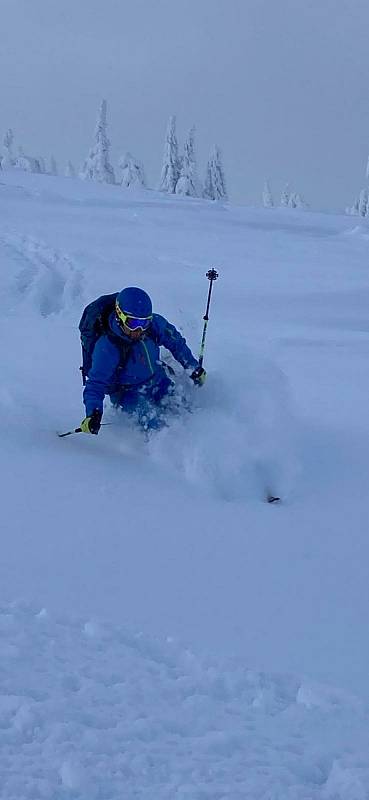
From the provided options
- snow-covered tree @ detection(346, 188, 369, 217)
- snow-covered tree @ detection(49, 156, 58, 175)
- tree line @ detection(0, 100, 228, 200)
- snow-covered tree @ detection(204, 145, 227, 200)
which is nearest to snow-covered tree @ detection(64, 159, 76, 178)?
snow-covered tree @ detection(49, 156, 58, 175)

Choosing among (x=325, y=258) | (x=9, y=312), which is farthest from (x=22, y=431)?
(x=325, y=258)

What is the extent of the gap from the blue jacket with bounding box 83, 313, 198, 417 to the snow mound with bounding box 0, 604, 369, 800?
2.74m

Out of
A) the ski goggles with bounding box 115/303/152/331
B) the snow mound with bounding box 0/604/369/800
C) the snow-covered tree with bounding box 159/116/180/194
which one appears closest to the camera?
the snow mound with bounding box 0/604/369/800

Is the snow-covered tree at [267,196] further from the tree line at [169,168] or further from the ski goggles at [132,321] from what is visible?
the ski goggles at [132,321]

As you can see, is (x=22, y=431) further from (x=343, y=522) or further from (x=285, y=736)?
(x=285, y=736)

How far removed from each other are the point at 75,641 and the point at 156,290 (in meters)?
11.2

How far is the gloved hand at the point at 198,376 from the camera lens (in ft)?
20.7

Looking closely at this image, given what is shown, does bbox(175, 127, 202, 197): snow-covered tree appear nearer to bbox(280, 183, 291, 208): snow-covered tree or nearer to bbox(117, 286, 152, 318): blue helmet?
bbox(280, 183, 291, 208): snow-covered tree

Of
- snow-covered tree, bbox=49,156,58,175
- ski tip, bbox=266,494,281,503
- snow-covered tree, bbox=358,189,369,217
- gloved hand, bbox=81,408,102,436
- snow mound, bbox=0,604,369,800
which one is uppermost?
snow-covered tree, bbox=49,156,58,175

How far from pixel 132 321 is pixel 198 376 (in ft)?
3.20

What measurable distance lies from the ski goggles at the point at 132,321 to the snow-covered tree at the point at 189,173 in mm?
50558

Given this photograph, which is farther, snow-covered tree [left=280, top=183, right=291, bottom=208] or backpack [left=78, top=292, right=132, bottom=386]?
snow-covered tree [left=280, top=183, right=291, bottom=208]

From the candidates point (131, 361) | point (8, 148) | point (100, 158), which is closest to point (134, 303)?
point (131, 361)

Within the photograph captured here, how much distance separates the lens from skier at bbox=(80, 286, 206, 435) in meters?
5.66
